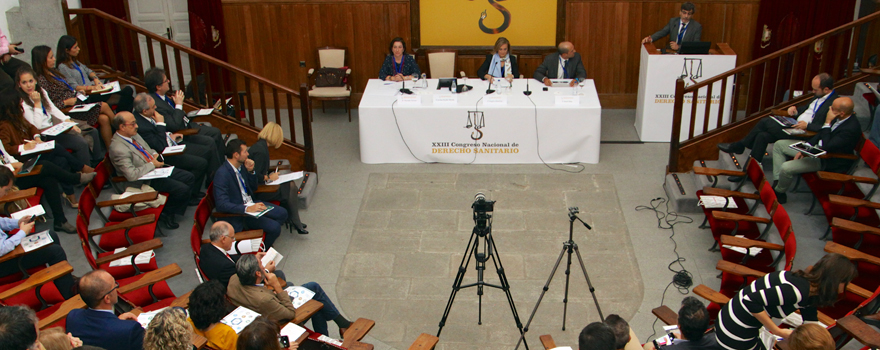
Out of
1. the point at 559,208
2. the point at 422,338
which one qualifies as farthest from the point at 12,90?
the point at 559,208

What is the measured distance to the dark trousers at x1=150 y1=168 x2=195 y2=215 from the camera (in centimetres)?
591

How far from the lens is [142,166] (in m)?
5.73

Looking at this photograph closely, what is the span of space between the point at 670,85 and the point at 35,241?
6.48 metres

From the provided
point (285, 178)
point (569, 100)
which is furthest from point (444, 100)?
point (285, 178)

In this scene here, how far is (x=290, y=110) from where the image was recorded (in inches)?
286

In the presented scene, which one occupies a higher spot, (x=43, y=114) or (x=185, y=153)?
(x=43, y=114)

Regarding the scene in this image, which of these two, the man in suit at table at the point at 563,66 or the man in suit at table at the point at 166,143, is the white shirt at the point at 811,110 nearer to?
the man in suit at table at the point at 563,66

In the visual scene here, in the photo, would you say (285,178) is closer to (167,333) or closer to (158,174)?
(158,174)

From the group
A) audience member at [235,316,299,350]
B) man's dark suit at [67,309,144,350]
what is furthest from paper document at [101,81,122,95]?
audience member at [235,316,299,350]

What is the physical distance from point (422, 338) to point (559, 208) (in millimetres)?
2968

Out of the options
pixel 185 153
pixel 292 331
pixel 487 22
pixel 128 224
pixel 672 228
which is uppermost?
pixel 487 22

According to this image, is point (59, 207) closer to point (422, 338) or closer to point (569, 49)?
point (422, 338)

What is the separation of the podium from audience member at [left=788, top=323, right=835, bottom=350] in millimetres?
4667

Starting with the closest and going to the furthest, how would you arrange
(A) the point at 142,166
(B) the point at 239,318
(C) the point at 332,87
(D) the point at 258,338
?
(D) the point at 258,338 < (B) the point at 239,318 < (A) the point at 142,166 < (C) the point at 332,87
